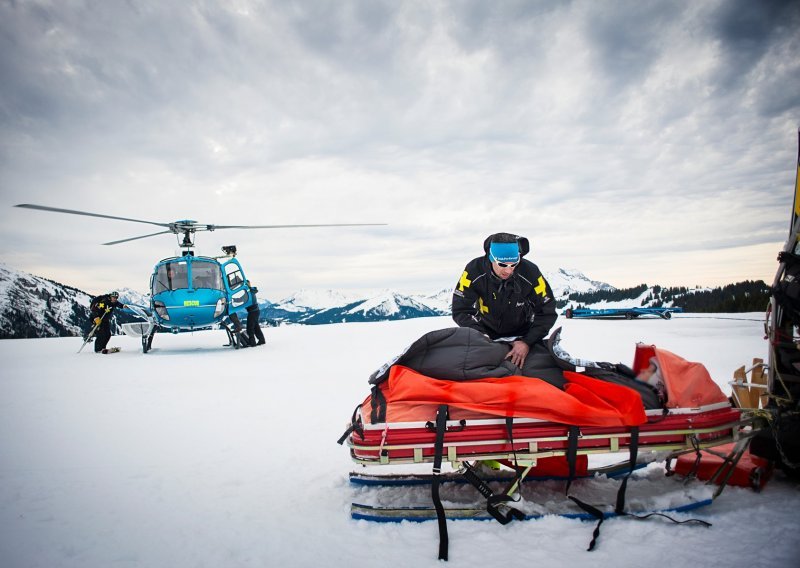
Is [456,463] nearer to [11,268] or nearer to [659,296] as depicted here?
[659,296]

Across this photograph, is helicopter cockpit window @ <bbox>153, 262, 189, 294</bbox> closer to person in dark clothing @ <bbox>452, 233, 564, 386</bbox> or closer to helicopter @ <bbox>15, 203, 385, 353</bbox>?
helicopter @ <bbox>15, 203, 385, 353</bbox>

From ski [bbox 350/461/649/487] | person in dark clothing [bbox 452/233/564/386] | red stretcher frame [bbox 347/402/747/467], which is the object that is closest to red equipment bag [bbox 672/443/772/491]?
ski [bbox 350/461/649/487]

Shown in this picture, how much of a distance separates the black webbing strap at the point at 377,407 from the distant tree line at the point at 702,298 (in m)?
3.51

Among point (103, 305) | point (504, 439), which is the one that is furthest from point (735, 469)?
point (103, 305)

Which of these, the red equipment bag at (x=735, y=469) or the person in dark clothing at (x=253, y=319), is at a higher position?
the person in dark clothing at (x=253, y=319)

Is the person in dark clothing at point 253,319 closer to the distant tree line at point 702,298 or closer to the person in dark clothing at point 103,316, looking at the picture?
the person in dark clothing at point 103,316

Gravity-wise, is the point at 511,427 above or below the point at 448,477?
above

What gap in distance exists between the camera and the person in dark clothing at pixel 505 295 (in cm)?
411

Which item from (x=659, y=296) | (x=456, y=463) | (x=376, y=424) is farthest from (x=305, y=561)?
(x=659, y=296)

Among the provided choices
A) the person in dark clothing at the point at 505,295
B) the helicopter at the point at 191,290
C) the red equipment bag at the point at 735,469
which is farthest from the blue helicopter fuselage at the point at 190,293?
the red equipment bag at the point at 735,469

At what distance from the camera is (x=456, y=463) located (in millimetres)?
2990

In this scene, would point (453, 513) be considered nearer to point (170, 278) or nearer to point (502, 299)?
point (502, 299)

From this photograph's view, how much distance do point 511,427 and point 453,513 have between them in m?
0.75

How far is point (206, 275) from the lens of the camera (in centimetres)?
1238
